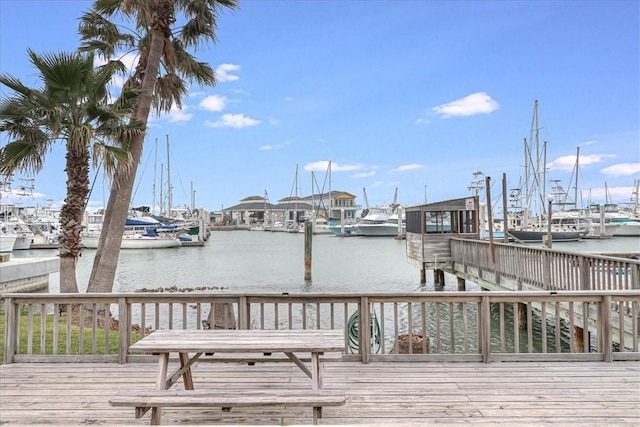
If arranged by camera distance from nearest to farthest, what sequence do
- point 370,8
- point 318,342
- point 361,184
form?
point 318,342 → point 370,8 → point 361,184

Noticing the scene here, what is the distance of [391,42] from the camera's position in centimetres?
1758

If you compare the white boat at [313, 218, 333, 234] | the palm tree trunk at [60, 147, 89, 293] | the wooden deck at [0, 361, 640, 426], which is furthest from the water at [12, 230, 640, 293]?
the white boat at [313, 218, 333, 234]

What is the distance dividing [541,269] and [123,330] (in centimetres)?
949

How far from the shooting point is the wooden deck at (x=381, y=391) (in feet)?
10.8

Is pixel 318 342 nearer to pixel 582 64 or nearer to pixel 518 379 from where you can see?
pixel 518 379

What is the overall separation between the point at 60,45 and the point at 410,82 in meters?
19.7

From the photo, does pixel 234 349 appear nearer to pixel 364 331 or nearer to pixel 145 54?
pixel 364 331

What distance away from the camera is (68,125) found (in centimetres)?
845

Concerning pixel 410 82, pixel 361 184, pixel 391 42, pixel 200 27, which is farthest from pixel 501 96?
pixel 361 184

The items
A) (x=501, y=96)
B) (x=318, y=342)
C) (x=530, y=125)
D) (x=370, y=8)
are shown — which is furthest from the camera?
(x=530, y=125)

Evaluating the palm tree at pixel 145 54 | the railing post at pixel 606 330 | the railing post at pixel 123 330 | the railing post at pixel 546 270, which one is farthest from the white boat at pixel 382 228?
the railing post at pixel 123 330

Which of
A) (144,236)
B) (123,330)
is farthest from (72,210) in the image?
(144,236)

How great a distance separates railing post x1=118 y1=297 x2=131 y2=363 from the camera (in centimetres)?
481

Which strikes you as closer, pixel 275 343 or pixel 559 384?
pixel 275 343
